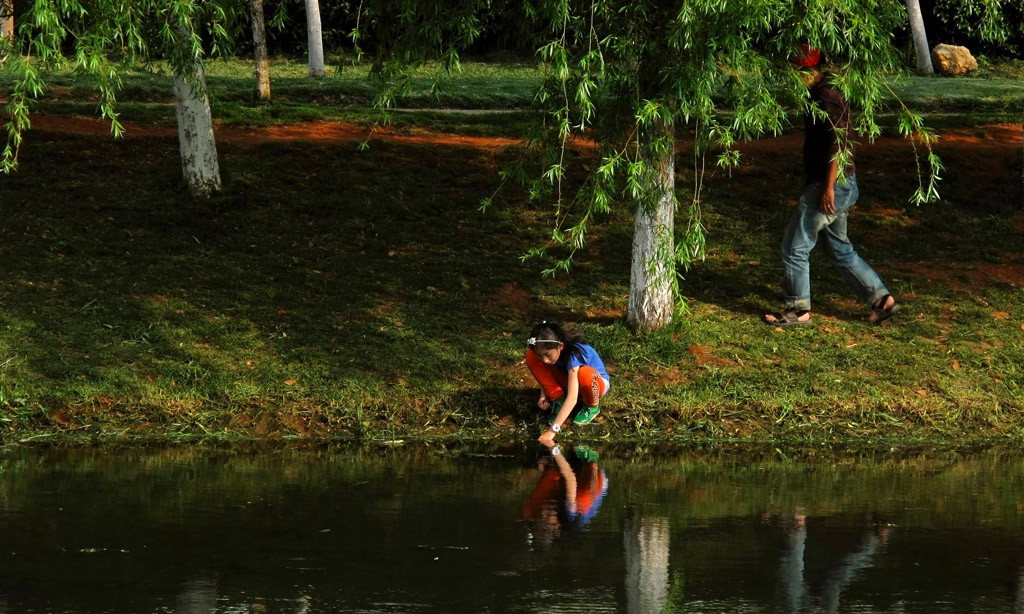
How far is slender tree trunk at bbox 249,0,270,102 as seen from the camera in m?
19.7

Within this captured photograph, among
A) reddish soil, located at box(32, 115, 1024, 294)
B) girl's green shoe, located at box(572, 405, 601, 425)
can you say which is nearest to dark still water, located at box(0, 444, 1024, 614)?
girl's green shoe, located at box(572, 405, 601, 425)

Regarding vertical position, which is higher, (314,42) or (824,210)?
(314,42)

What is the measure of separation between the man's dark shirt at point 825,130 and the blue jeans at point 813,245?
13 centimetres

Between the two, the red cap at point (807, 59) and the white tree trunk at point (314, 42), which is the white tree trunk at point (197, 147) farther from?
the white tree trunk at point (314, 42)

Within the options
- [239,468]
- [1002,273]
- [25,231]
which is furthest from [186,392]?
[1002,273]

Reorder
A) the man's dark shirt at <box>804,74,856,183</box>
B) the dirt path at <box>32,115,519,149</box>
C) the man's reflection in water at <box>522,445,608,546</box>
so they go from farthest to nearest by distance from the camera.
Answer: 1. the dirt path at <box>32,115,519,149</box>
2. the man's dark shirt at <box>804,74,856,183</box>
3. the man's reflection in water at <box>522,445,608,546</box>

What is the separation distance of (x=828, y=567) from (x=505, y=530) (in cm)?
161

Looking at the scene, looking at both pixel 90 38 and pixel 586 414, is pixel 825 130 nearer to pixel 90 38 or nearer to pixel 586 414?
pixel 586 414

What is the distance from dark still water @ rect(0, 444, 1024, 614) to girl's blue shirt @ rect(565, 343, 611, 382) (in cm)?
57

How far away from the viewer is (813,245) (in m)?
10.9

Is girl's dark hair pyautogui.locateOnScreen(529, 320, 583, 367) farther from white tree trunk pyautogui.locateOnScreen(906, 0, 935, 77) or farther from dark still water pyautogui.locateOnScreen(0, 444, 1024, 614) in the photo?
white tree trunk pyautogui.locateOnScreen(906, 0, 935, 77)

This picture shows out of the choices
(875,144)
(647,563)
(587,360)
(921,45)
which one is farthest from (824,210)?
(921,45)

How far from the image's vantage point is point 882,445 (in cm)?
941

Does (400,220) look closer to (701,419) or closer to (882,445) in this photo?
(701,419)
